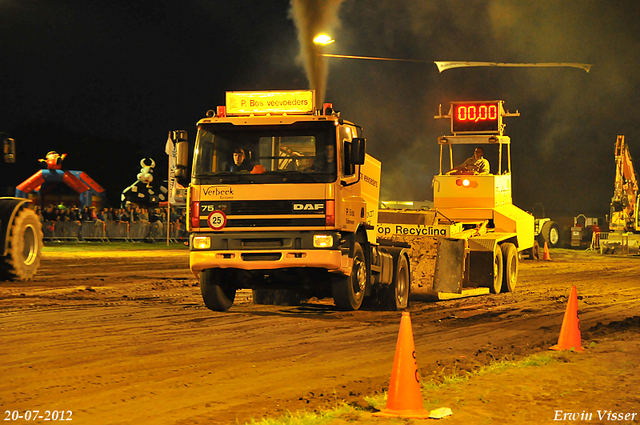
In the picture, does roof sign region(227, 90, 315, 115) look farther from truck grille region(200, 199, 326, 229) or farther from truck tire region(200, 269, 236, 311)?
truck tire region(200, 269, 236, 311)

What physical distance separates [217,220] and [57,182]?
37850mm

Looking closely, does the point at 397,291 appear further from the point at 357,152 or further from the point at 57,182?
the point at 57,182

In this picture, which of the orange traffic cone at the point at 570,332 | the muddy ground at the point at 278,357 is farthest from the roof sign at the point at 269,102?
the orange traffic cone at the point at 570,332

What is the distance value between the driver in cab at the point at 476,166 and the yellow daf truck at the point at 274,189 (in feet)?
23.6

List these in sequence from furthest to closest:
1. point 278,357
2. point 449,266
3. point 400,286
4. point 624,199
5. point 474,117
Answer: point 624,199 → point 474,117 → point 449,266 → point 400,286 → point 278,357

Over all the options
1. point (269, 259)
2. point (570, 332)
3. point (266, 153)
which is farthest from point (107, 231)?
point (570, 332)

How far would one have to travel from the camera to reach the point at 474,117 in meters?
20.0

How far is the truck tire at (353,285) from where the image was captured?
40.7 ft

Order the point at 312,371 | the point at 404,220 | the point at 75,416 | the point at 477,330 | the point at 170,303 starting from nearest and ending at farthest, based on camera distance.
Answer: the point at 75,416 < the point at 312,371 < the point at 477,330 < the point at 170,303 < the point at 404,220

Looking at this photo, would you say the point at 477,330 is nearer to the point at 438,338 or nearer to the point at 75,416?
the point at 438,338

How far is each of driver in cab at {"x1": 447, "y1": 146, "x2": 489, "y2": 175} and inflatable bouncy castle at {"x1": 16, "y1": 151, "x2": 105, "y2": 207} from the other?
30988 millimetres

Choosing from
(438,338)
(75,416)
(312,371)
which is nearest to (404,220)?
(438,338)

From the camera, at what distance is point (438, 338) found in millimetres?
10648

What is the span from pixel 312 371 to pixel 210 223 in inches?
171
